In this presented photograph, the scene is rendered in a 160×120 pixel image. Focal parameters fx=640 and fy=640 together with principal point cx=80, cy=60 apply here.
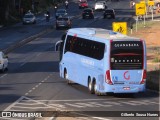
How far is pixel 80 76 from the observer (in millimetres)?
33969

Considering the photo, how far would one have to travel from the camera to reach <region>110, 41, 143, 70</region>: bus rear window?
30.0 metres

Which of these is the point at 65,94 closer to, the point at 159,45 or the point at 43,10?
the point at 159,45

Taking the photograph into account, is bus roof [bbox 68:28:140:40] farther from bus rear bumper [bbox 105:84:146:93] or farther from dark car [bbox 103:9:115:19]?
dark car [bbox 103:9:115:19]

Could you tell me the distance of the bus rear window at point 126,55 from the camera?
30.0 m

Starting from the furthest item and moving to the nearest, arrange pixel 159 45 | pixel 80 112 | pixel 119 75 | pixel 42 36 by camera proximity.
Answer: pixel 42 36, pixel 159 45, pixel 119 75, pixel 80 112

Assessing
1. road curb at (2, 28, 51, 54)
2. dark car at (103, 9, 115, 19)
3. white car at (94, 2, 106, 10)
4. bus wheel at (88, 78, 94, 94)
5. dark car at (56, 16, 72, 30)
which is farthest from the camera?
white car at (94, 2, 106, 10)

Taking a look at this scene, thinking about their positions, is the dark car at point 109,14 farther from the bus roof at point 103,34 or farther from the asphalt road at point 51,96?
the bus roof at point 103,34

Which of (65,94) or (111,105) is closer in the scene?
(111,105)

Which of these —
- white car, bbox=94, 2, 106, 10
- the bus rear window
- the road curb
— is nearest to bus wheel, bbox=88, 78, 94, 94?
→ the bus rear window

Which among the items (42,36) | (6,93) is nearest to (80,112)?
(6,93)

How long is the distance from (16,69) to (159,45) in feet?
61.3

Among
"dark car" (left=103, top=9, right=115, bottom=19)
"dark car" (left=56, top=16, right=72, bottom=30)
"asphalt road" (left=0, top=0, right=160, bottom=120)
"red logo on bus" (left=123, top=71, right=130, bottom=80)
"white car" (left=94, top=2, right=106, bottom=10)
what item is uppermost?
"red logo on bus" (left=123, top=71, right=130, bottom=80)

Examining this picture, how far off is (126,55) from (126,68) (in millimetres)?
621

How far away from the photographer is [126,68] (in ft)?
98.6
